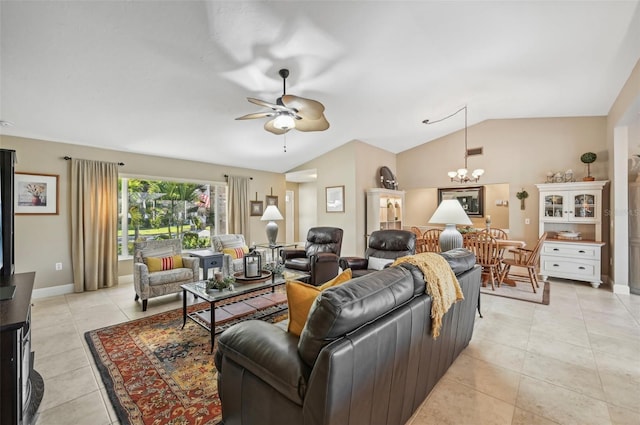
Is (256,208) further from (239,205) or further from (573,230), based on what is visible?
(573,230)

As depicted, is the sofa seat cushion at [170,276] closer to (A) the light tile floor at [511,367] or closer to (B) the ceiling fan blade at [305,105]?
(A) the light tile floor at [511,367]

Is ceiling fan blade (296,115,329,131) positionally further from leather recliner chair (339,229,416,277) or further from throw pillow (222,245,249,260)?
throw pillow (222,245,249,260)

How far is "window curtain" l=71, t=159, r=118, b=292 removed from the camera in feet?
13.7

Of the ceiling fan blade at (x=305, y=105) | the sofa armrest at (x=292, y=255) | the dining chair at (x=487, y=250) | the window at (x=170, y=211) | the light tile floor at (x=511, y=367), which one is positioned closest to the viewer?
the light tile floor at (x=511, y=367)

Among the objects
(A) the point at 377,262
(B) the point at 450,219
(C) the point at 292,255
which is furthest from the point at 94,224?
(B) the point at 450,219

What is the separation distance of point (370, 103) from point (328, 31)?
5.81 ft

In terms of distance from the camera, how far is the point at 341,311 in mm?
1103

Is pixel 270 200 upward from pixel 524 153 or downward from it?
downward

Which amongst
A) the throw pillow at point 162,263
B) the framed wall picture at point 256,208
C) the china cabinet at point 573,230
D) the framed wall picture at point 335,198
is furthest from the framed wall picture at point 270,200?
the china cabinet at point 573,230

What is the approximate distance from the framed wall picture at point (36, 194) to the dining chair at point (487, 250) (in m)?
6.62

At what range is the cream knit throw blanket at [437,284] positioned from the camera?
1617mm

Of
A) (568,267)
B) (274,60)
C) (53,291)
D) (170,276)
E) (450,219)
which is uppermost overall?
(274,60)

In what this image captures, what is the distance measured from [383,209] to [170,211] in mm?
4462

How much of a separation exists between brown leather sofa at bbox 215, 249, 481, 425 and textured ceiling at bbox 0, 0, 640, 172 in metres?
2.36
